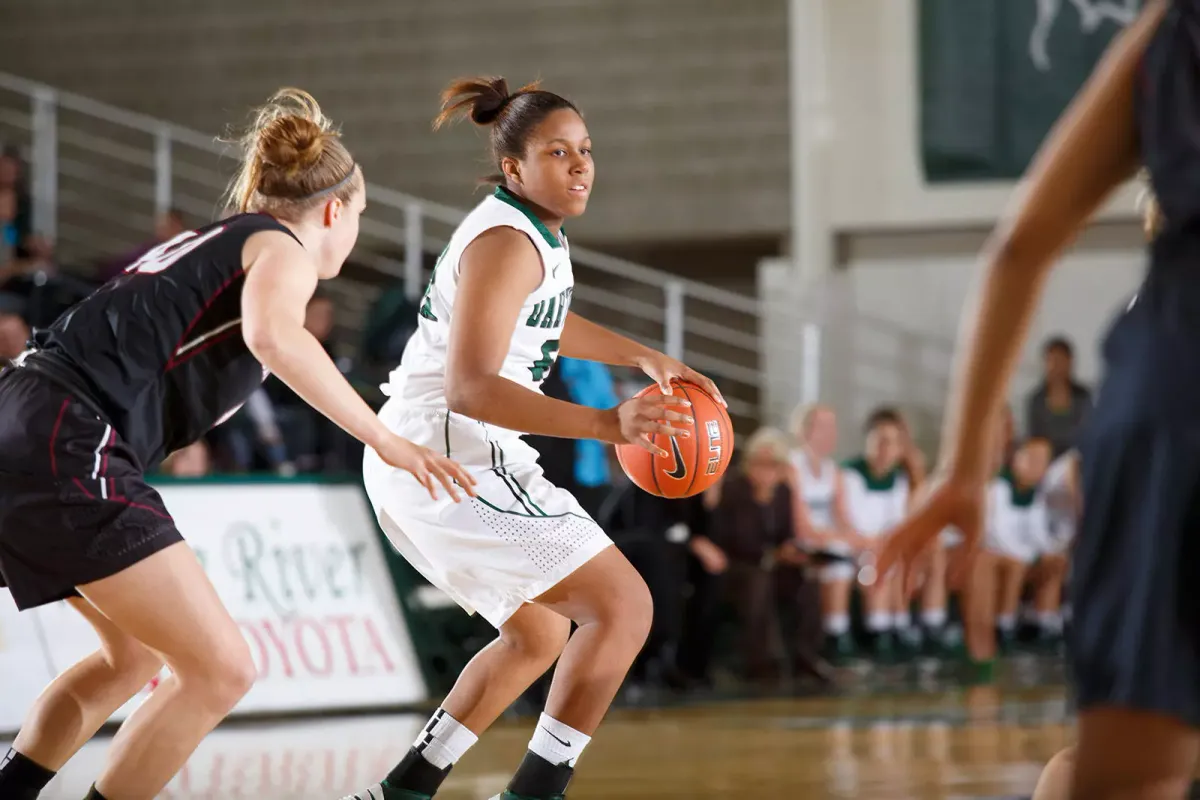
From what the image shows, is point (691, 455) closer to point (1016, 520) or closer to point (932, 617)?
point (932, 617)

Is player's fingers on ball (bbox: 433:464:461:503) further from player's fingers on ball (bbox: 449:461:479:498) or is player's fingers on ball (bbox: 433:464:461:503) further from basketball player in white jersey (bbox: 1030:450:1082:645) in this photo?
basketball player in white jersey (bbox: 1030:450:1082:645)

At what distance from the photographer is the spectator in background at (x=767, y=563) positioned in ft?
26.8

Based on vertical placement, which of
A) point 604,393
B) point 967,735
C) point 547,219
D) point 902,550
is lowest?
point 967,735

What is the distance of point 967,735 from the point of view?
5895 mm

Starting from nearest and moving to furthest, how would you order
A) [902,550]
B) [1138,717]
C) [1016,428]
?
[1138,717]
[902,550]
[1016,428]

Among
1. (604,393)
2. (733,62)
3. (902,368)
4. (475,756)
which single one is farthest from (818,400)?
(475,756)

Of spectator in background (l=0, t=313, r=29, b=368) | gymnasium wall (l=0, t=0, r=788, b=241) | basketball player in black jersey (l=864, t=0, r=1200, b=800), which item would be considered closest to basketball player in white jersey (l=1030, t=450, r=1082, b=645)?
gymnasium wall (l=0, t=0, r=788, b=241)

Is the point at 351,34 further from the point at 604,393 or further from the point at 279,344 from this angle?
the point at 279,344

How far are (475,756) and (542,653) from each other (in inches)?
80.0

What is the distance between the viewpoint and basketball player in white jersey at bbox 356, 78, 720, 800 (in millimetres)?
3098

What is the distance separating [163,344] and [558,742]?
3.71 feet

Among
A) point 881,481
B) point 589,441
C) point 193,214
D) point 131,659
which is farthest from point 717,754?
point 193,214

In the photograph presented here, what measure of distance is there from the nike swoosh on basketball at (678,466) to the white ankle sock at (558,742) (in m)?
0.60

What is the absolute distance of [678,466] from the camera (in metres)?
3.45
